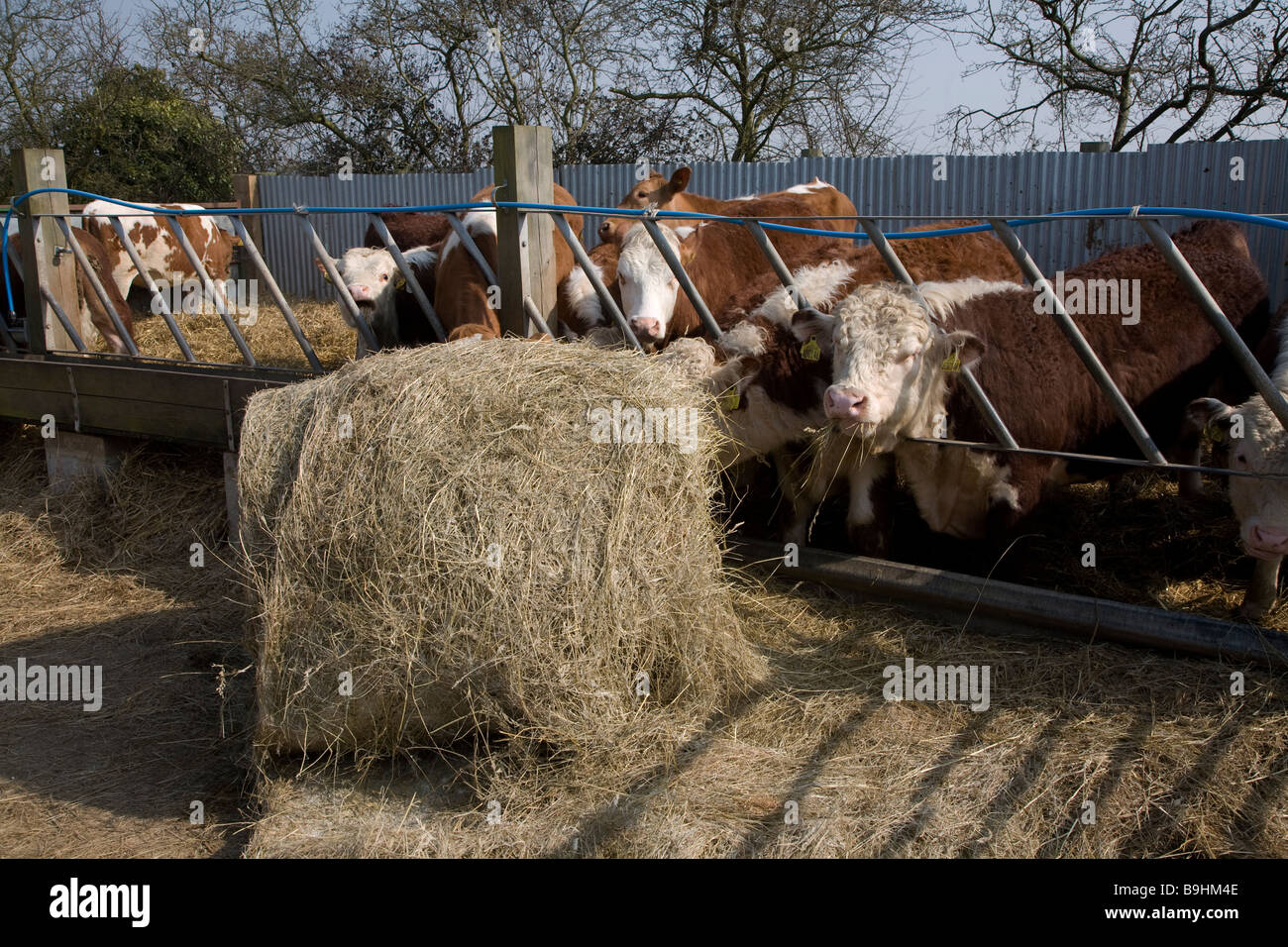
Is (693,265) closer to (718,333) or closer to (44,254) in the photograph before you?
(718,333)

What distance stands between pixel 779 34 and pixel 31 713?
15.3 m

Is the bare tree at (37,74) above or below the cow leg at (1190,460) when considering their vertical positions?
above

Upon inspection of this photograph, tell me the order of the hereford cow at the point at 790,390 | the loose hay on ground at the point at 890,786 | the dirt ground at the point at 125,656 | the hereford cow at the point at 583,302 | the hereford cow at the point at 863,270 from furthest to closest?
the hereford cow at the point at 583,302, the hereford cow at the point at 863,270, the hereford cow at the point at 790,390, the dirt ground at the point at 125,656, the loose hay on ground at the point at 890,786

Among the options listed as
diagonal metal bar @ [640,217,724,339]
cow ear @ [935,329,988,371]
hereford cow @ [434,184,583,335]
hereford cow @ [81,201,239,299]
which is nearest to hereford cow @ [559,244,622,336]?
hereford cow @ [434,184,583,335]

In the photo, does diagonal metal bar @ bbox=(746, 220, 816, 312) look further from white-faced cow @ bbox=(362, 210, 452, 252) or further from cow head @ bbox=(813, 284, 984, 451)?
white-faced cow @ bbox=(362, 210, 452, 252)

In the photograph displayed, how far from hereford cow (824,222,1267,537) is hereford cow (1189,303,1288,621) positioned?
0.70 meters

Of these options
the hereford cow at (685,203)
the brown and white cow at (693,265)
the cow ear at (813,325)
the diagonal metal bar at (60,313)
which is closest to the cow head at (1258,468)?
the cow ear at (813,325)

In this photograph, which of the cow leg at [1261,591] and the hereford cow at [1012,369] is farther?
the hereford cow at [1012,369]

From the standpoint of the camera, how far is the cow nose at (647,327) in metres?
5.20

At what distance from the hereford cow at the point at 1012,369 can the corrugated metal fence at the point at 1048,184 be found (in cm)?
457

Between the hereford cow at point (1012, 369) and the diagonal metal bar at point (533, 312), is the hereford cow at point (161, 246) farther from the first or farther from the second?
the hereford cow at point (1012, 369)

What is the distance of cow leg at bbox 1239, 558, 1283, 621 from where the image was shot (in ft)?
12.4

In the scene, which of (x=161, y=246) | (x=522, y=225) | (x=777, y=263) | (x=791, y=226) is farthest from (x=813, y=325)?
(x=161, y=246)

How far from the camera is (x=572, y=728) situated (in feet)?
9.86
